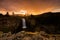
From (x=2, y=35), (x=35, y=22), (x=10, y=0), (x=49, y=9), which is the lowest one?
(x=2, y=35)

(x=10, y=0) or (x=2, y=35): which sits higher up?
(x=10, y=0)

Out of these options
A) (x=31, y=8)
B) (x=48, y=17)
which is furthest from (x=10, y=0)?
(x=48, y=17)

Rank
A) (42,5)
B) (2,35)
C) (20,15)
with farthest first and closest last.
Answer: (42,5) < (20,15) < (2,35)

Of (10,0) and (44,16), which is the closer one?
(44,16)

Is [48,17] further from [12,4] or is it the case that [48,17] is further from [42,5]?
[12,4]

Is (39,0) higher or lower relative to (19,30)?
higher

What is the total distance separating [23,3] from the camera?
3193 millimetres

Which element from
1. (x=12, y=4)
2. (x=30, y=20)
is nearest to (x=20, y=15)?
(x=30, y=20)

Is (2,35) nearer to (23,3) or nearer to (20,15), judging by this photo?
(20,15)

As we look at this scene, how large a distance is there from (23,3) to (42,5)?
406mm

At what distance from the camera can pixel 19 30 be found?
2926 mm

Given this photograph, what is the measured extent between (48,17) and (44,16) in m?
0.08

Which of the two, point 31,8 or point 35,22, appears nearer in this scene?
point 35,22

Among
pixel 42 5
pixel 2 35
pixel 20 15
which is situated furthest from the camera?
pixel 42 5
